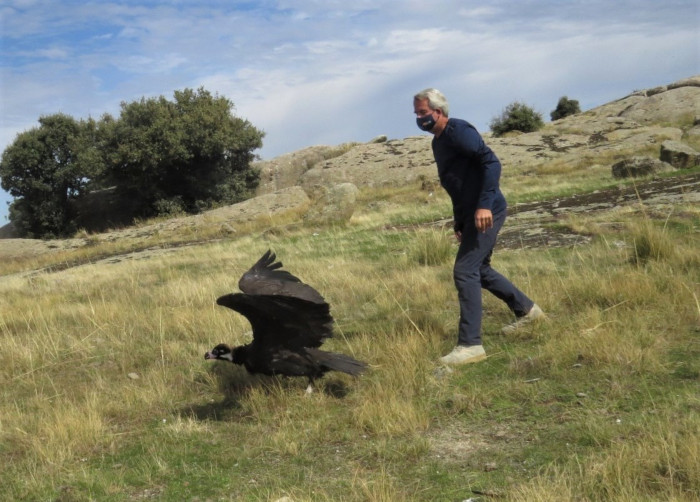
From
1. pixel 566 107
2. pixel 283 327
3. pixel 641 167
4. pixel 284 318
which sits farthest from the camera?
pixel 566 107

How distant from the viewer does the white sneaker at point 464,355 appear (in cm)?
514

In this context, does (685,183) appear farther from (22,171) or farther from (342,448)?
(22,171)

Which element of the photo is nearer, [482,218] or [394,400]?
[394,400]

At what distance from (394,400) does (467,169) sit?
1965 mm

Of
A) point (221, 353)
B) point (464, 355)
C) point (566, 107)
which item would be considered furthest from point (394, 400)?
point (566, 107)

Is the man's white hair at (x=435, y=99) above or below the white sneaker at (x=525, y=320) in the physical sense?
above

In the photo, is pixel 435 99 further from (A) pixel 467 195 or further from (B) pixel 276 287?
(B) pixel 276 287

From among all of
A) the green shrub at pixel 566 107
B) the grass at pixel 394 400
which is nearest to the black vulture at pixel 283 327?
the grass at pixel 394 400

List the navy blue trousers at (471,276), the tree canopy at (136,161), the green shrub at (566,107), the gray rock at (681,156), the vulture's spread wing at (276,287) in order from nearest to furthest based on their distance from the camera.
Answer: the vulture's spread wing at (276,287), the navy blue trousers at (471,276), the gray rock at (681,156), the tree canopy at (136,161), the green shrub at (566,107)

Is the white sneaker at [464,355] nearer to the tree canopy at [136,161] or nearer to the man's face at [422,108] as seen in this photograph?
the man's face at [422,108]

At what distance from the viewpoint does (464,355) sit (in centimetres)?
514

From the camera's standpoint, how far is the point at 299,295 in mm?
4363

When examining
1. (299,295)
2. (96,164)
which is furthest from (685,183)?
(96,164)

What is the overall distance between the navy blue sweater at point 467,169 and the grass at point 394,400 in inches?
49.9
